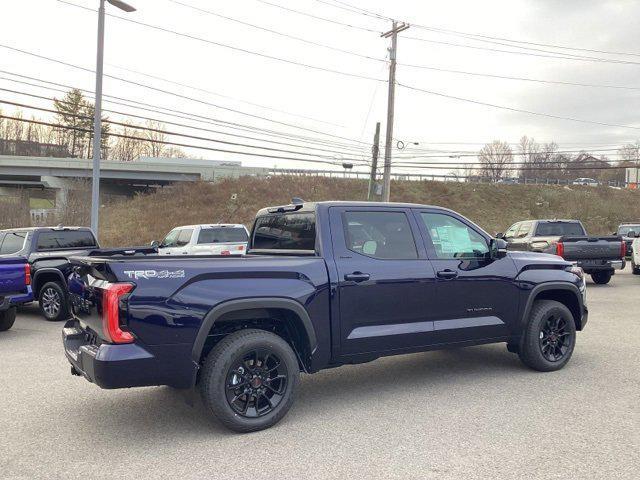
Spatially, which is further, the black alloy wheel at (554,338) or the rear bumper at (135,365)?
the black alloy wheel at (554,338)

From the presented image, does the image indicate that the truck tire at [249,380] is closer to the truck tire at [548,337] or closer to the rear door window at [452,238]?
the rear door window at [452,238]

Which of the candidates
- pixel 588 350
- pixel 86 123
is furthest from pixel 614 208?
pixel 86 123

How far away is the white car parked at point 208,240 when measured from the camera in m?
14.4

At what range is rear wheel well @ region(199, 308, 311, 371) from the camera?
4.35 m

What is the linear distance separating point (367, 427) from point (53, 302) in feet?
26.0

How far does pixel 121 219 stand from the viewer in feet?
154

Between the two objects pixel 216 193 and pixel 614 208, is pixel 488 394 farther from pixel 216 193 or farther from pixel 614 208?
pixel 614 208

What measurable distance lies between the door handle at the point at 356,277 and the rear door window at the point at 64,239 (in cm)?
823

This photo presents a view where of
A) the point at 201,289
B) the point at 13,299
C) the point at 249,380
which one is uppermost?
the point at 201,289

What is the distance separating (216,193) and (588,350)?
4854 cm

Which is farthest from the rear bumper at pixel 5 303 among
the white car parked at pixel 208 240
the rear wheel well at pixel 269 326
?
the white car parked at pixel 208 240

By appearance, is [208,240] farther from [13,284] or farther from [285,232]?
[285,232]

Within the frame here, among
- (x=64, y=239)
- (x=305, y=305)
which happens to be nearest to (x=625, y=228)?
(x=64, y=239)

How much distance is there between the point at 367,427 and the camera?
4375mm
